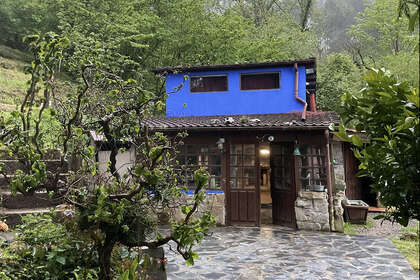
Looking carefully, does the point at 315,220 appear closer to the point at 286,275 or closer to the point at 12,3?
the point at 286,275

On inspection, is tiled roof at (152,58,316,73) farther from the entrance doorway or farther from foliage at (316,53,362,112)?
foliage at (316,53,362,112)

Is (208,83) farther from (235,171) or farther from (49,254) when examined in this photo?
(49,254)

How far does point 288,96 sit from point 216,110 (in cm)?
286

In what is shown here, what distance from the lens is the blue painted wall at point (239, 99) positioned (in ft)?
40.6

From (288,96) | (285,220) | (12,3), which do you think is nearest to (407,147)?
(285,220)

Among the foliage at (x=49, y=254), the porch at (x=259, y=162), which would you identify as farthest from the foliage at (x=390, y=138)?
the porch at (x=259, y=162)

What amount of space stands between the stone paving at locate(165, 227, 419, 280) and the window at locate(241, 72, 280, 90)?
5.74m

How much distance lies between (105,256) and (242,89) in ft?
32.5

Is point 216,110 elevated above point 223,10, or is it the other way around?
point 223,10

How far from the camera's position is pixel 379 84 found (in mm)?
1821

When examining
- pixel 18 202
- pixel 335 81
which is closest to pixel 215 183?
pixel 18 202

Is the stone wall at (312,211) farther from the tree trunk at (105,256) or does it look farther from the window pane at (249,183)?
the tree trunk at (105,256)

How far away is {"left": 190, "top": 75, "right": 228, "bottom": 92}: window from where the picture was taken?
42.1 ft

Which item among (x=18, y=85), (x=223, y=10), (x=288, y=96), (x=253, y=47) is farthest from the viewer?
(x=223, y=10)
